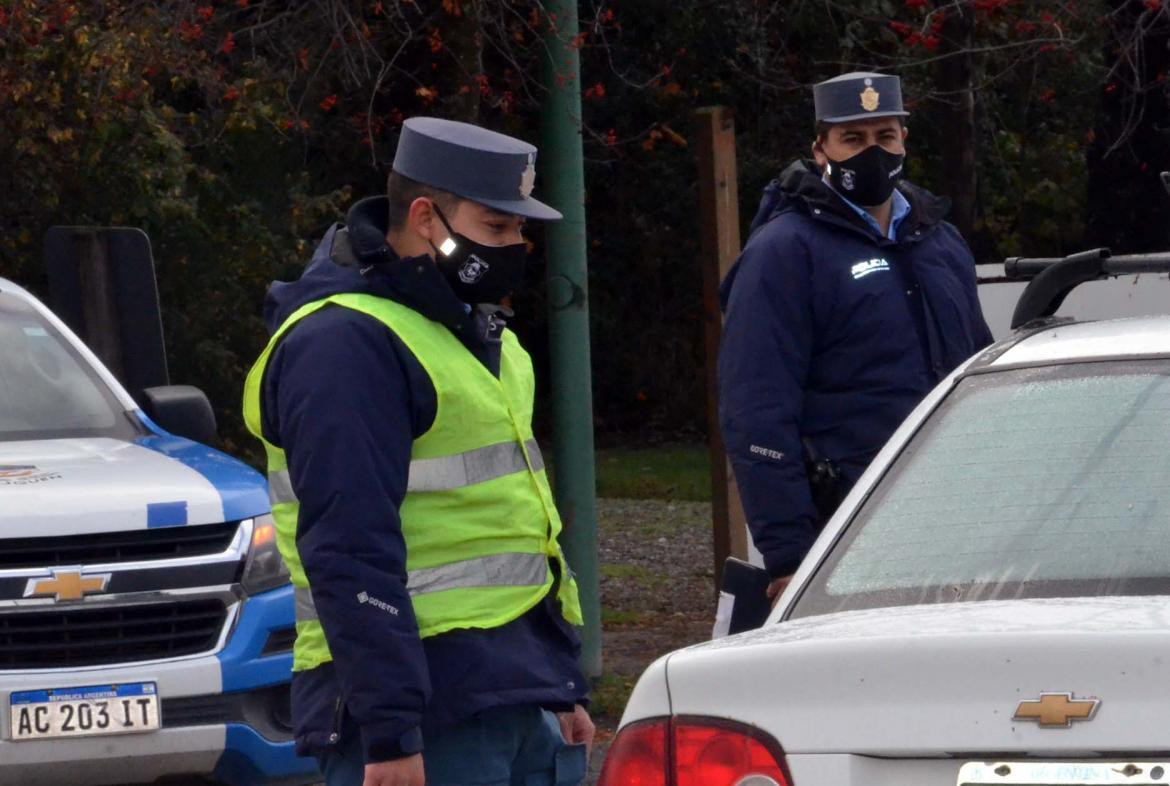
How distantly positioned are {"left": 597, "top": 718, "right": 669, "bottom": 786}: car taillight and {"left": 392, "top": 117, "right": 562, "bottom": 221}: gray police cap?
1.17 m

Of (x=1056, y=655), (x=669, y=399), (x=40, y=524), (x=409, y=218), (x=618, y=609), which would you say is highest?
(x=409, y=218)

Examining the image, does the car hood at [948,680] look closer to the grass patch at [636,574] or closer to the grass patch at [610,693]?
the grass patch at [610,693]

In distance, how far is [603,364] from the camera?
23734mm

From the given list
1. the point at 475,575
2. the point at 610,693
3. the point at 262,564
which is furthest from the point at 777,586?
the point at 610,693

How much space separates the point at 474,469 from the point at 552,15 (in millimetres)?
4913

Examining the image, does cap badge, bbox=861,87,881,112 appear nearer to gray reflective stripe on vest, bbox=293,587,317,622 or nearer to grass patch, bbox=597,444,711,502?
gray reflective stripe on vest, bbox=293,587,317,622

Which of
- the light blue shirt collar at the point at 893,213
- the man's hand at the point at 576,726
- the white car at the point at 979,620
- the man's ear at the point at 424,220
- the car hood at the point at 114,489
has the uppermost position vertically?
the man's ear at the point at 424,220

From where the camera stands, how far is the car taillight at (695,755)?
2.76 metres

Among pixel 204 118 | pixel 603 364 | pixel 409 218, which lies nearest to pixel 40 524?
pixel 409 218

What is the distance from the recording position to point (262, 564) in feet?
19.9

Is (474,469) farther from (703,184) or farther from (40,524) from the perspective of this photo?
(703,184)

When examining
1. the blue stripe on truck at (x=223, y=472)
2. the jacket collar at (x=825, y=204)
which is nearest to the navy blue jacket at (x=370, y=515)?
the jacket collar at (x=825, y=204)

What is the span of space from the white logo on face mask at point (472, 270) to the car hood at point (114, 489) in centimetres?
245

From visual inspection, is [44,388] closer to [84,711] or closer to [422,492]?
[84,711]
